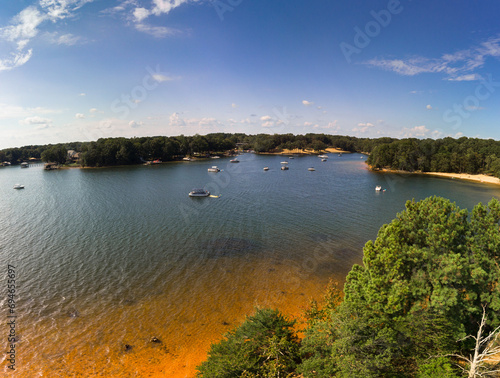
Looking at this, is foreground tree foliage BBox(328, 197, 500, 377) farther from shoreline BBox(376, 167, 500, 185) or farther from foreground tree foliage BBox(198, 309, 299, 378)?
shoreline BBox(376, 167, 500, 185)

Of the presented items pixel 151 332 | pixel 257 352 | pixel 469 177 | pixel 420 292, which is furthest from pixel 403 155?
pixel 151 332

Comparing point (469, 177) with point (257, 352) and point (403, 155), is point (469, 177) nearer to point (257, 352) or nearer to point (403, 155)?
point (403, 155)

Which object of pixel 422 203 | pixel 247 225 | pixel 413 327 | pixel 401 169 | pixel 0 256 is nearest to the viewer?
pixel 413 327

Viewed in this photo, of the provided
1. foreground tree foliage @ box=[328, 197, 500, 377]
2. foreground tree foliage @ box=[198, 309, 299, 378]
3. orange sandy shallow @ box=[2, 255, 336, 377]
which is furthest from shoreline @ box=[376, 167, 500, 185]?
foreground tree foliage @ box=[198, 309, 299, 378]

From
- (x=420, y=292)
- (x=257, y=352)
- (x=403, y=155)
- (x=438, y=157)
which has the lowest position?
(x=257, y=352)

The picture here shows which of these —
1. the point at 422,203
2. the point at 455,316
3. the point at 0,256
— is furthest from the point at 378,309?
the point at 0,256

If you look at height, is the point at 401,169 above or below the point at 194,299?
above

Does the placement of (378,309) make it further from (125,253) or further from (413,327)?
(125,253)
